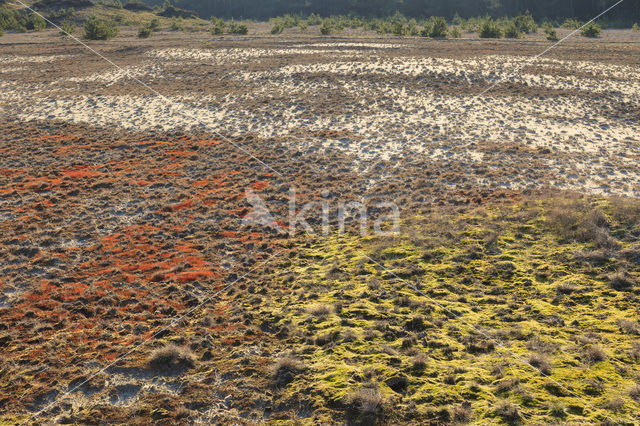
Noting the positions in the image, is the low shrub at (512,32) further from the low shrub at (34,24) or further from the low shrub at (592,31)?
the low shrub at (34,24)

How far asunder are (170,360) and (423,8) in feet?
359

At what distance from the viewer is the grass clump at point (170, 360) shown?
8812 mm

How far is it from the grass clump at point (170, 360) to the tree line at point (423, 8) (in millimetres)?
87713

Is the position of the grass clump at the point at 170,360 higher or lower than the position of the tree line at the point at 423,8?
lower

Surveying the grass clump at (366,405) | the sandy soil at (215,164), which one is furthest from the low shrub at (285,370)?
the grass clump at (366,405)

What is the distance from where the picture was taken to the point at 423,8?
3986 inches

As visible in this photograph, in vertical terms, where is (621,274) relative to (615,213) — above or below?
below

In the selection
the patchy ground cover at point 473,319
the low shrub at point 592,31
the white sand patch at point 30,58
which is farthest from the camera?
the low shrub at point 592,31

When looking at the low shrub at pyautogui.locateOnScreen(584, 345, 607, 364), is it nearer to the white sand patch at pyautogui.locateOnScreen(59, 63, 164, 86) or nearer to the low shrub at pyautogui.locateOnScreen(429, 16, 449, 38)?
the white sand patch at pyautogui.locateOnScreen(59, 63, 164, 86)

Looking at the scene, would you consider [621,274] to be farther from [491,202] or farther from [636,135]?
[636,135]

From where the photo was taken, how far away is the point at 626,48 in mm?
38500

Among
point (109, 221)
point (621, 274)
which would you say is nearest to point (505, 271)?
point (621, 274)

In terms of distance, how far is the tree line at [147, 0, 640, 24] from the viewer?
86688mm

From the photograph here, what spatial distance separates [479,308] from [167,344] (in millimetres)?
7150
